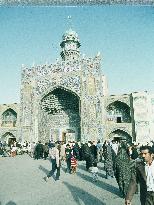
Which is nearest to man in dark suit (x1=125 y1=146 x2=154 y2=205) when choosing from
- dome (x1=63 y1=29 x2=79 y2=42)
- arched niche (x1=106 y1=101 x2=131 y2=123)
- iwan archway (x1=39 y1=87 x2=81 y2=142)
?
arched niche (x1=106 y1=101 x2=131 y2=123)

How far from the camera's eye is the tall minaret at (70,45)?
28844 millimetres

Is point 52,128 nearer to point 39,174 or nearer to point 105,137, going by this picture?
point 105,137

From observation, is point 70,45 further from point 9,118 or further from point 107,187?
point 107,187

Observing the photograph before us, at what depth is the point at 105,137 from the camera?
73.4 feet

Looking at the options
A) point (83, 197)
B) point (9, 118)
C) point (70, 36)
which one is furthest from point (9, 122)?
point (83, 197)

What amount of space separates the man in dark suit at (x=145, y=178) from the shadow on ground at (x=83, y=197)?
2716 mm

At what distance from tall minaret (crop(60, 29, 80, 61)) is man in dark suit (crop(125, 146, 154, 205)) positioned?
25336 millimetres

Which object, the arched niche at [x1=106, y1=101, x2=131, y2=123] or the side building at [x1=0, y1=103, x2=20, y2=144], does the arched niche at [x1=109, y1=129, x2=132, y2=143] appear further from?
the side building at [x1=0, y1=103, x2=20, y2=144]

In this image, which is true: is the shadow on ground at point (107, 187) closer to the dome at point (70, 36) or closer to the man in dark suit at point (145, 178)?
the man in dark suit at point (145, 178)

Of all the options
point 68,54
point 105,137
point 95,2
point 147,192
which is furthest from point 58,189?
point 68,54

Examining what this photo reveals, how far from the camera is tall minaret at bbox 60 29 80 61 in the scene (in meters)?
28.8

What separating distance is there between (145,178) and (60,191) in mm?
4404

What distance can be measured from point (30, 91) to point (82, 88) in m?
4.80

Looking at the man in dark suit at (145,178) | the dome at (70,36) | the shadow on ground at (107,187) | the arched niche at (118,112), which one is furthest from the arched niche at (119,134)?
the man in dark suit at (145,178)
